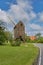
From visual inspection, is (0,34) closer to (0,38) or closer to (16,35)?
(0,38)

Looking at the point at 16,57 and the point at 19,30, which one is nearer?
the point at 16,57

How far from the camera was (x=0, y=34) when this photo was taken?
64.2 metres

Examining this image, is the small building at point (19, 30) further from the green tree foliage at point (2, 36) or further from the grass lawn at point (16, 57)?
the grass lawn at point (16, 57)

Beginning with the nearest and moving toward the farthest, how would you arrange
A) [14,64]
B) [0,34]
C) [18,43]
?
[14,64], [18,43], [0,34]

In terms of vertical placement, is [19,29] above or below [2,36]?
above

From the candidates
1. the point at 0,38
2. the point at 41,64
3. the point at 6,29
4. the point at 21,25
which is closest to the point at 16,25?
A: the point at 21,25

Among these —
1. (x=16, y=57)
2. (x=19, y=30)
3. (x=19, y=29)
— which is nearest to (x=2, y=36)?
(x=16, y=57)

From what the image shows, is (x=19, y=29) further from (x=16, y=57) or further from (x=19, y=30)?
(x=16, y=57)

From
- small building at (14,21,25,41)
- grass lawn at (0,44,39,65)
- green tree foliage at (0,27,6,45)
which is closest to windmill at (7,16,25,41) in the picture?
small building at (14,21,25,41)

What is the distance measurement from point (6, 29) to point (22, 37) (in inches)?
1222

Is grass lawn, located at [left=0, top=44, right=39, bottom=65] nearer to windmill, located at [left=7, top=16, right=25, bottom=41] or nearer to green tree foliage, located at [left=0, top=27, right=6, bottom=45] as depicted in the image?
green tree foliage, located at [left=0, top=27, right=6, bottom=45]

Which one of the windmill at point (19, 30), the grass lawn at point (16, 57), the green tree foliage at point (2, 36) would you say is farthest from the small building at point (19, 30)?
the grass lawn at point (16, 57)

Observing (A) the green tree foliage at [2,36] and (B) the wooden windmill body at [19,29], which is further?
(B) the wooden windmill body at [19,29]

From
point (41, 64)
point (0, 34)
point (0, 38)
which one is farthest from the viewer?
point (0, 34)
